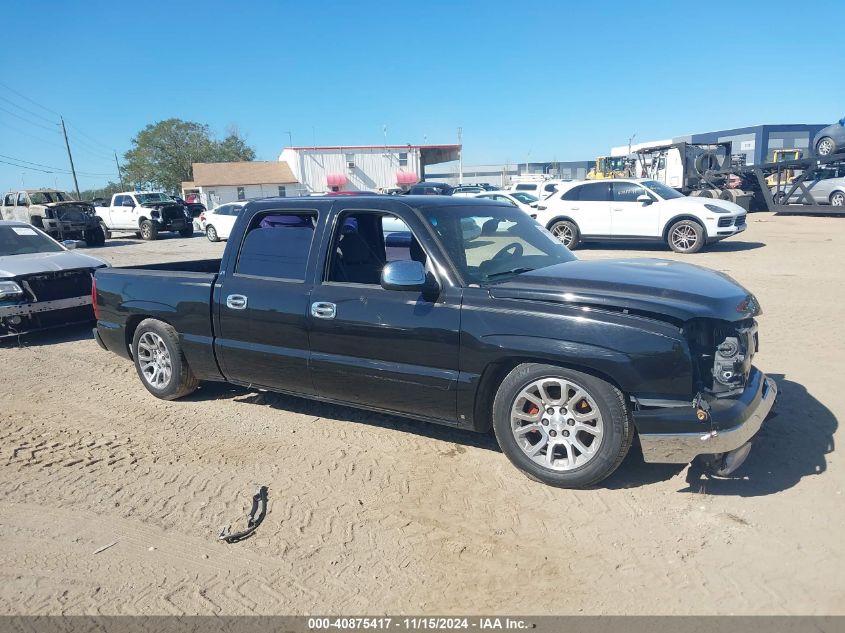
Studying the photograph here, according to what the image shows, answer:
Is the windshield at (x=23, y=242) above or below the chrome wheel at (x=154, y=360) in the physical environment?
above

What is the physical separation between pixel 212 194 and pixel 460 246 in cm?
5653

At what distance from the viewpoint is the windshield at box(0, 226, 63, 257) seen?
8.49 m

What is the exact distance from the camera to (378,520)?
3479mm

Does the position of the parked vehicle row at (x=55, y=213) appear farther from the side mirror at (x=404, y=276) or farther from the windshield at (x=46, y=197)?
the side mirror at (x=404, y=276)

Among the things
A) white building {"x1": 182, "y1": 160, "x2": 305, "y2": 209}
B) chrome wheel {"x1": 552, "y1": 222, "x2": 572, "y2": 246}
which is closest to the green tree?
white building {"x1": 182, "y1": 160, "x2": 305, "y2": 209}

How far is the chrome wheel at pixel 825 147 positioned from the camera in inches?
864

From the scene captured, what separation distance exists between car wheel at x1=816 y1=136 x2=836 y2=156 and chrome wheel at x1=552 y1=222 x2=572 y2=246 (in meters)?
12.5

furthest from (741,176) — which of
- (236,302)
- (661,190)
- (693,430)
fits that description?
(236,302)

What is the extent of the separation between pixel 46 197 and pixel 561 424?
25188 millimetres

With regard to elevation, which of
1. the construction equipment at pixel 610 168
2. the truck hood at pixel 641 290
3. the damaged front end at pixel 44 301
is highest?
the construction equipment at pixel 610 168

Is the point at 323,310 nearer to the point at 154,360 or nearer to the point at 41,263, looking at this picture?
the point at 154,360

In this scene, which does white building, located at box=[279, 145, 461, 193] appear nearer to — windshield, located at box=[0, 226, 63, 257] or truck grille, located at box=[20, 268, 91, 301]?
windshield, located at box=[0, 226, 63, 257]

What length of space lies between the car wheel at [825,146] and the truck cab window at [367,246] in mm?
22742

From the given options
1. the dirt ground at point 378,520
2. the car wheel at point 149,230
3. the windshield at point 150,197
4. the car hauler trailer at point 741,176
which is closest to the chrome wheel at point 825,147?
the car hauler trailer at point 741,176
